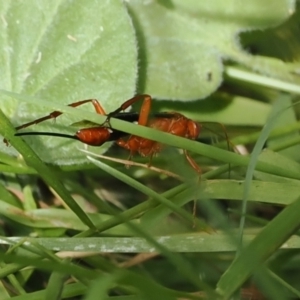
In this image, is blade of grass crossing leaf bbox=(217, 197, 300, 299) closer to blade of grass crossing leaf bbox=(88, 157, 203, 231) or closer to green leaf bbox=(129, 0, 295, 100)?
blade of grass crossing leaf bbox=(88, 157, 203, 231)

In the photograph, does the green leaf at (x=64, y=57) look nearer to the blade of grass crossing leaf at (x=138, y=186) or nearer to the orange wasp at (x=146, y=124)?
the orange wasp at (x=146, y=124)

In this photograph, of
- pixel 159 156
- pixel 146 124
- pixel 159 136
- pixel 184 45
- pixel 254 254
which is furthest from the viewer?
pixel 184 45

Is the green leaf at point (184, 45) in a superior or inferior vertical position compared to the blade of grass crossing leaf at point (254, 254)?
superior

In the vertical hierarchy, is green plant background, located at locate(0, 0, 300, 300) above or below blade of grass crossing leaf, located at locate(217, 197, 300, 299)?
above

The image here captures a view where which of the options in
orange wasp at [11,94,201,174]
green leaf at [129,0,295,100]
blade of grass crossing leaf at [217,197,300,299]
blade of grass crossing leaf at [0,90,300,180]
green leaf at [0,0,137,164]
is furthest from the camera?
green leaf at [129,0,295,100]

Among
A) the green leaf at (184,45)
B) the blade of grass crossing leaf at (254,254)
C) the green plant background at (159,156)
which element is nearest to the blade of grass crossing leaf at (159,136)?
the green plant background at (159,156)

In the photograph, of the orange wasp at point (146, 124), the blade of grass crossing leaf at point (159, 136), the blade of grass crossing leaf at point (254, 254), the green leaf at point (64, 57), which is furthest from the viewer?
the green leaf at point (64, 57)

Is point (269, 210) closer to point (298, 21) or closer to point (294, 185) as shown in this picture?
point (294, 185)

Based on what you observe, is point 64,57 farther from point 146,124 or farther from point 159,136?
point 159,136

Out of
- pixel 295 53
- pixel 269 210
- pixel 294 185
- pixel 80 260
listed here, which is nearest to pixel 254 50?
pixel 295 53

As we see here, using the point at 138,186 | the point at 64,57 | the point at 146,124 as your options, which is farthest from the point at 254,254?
the point at 64,57

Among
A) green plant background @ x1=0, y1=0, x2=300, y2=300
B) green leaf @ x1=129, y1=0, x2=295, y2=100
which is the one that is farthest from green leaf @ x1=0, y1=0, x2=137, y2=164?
green leaf @ x1=129, y1=0, x2=295, y2=100
